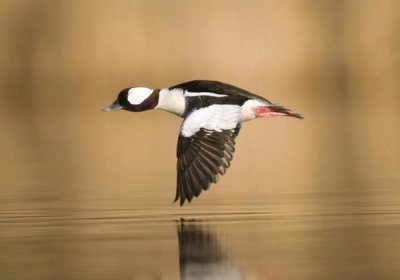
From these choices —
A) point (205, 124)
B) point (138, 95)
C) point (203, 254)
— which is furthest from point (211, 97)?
point (203, 254)

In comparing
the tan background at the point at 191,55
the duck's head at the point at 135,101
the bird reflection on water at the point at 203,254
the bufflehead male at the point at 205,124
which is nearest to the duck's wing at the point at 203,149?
the bufflehead male at the point at 205,124

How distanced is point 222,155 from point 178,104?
1.46 m

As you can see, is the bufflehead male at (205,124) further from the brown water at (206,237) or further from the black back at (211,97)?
the brown water at (206,237)

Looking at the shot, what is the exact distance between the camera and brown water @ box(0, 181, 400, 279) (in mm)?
6258

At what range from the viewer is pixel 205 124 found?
913 centimetres

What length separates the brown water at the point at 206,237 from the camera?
6.26m

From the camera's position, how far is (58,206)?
915 cm

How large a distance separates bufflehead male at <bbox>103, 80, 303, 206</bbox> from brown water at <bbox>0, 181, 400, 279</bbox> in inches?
8.5

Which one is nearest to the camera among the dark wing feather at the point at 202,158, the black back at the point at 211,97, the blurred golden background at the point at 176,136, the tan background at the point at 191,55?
the blurred golden background at the point at 176,136

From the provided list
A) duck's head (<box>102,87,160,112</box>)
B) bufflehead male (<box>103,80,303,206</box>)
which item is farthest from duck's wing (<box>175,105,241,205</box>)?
duck's head (<box>102,87,160,112</box>)

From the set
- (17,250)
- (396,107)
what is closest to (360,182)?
(17,250)

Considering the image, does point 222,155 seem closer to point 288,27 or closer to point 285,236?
point 285,236

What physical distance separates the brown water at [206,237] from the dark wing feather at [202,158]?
18 centimetres

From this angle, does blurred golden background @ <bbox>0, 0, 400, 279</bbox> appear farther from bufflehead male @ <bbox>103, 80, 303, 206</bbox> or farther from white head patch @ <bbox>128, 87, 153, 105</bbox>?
white head patch @ <bbox>128, 87, 153, 105</bbox>
